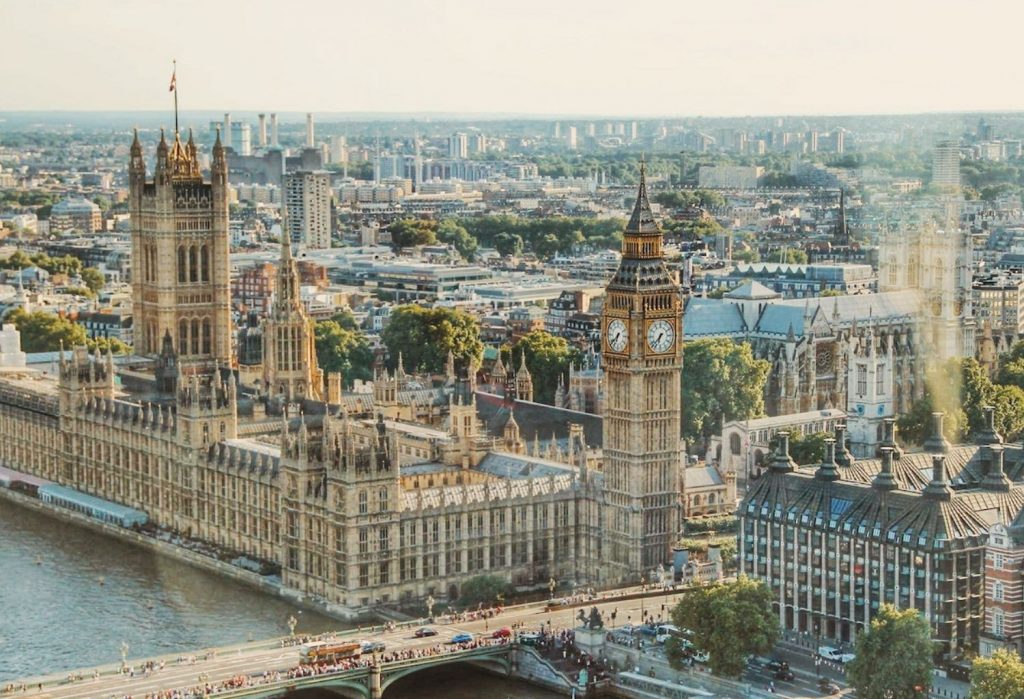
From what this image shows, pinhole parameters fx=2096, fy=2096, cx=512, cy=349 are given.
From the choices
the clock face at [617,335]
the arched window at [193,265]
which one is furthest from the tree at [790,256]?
the clock face at [617,335]

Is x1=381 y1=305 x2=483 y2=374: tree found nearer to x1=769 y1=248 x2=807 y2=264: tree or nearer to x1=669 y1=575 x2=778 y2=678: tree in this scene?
x1=769 y1=248 x2=807 y2=264: tree

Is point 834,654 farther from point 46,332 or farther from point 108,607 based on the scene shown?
point 46,332

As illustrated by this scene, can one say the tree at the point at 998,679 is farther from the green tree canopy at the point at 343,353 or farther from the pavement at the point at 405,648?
the green tree canopy at the point at 343,353

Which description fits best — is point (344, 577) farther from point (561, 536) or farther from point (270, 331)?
point (270, 331)

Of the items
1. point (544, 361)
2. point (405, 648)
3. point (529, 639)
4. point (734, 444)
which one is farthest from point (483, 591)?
point (544, 361)

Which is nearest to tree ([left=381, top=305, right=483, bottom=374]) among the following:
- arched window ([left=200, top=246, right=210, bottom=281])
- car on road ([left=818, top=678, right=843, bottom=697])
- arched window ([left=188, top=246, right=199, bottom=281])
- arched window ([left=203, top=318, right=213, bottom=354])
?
arched window ([left=203, top=318, right=213, bottom=354])
